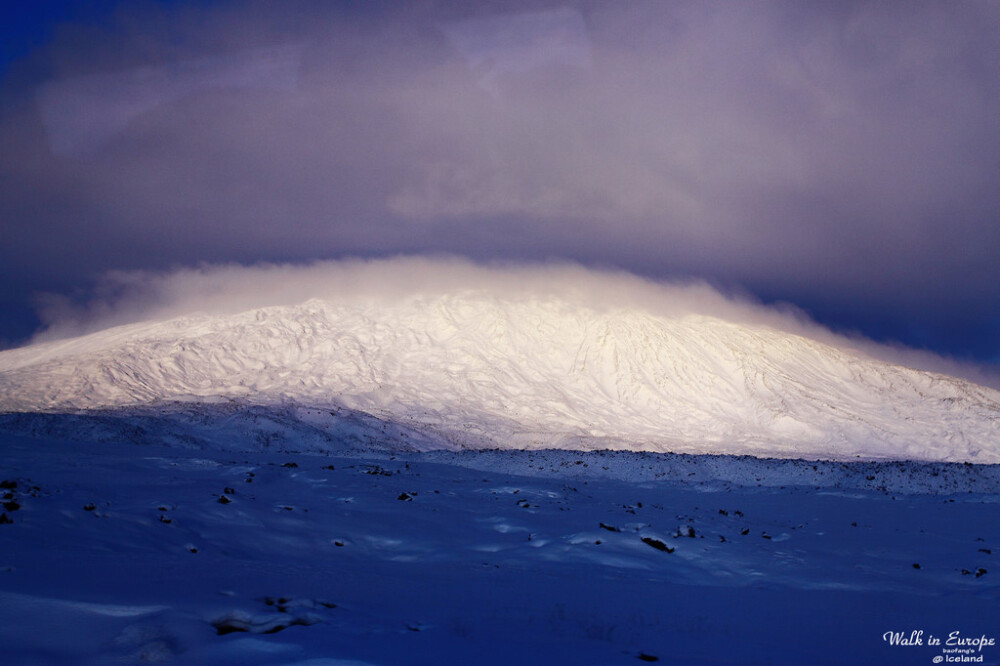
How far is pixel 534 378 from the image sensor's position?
Answer: 401ft

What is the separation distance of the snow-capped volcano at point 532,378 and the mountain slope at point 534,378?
0.45 m

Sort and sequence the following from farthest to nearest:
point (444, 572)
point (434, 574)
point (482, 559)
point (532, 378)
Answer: point (532, 378) → point (482, 559) → point (444, 572) → point (434, 574)

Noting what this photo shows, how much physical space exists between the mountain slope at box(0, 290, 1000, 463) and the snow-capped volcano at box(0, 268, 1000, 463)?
45 cm

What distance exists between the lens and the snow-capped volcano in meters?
92.4

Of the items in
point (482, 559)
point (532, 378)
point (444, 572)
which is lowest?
point (482, 559)

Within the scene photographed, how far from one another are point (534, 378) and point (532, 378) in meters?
0.44

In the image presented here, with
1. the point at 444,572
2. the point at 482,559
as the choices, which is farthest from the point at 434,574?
the point at 482,559

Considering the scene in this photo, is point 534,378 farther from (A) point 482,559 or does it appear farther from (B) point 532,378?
(A) point 482,559

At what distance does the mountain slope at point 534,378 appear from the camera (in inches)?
3652

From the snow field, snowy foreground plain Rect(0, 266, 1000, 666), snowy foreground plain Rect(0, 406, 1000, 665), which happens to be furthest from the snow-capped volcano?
the snow field

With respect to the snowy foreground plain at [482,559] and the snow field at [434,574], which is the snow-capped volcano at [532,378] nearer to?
the snowy foreground plain at [482,559]

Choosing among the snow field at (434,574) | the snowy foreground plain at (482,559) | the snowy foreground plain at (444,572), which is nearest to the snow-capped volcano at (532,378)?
the snowy foreground plain at (482,559)

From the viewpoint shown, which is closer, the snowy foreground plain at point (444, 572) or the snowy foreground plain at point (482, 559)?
the snowy foreground plain at point (444, 572)

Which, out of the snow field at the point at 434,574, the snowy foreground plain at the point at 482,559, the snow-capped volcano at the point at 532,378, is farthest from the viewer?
the snow-capped volcano at the point at 532,378
